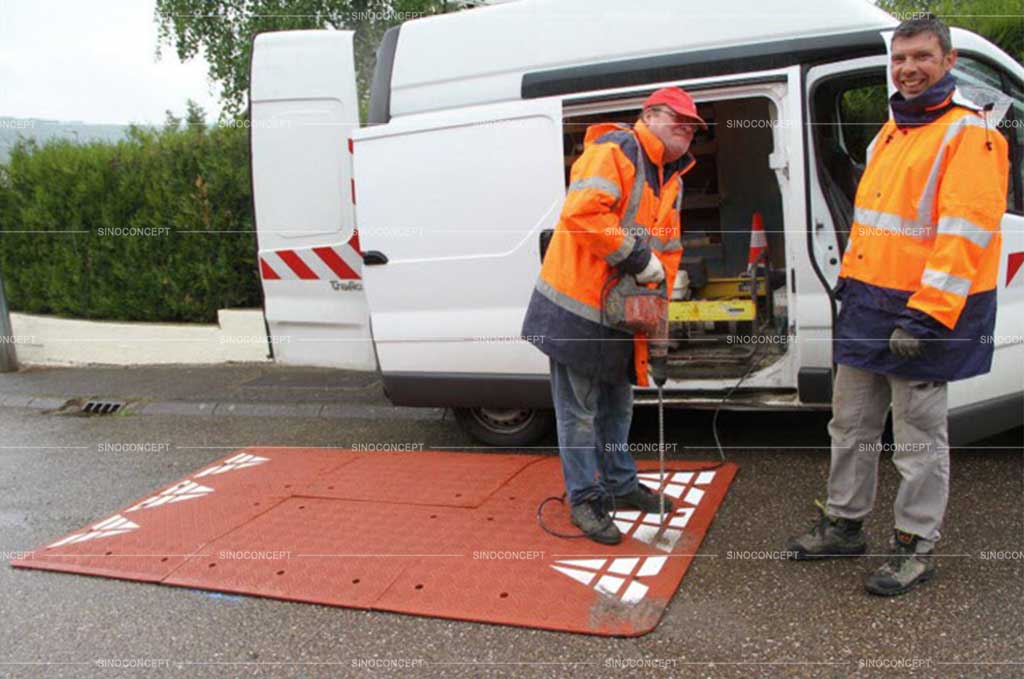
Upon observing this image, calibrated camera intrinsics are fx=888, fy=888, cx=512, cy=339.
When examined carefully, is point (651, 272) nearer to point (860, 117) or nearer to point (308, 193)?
point (860, 117)

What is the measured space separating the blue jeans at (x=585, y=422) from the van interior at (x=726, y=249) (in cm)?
98

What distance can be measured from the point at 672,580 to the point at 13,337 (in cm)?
823

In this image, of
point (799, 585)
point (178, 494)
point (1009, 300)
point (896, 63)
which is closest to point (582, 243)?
point (896, 63)

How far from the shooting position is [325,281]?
5898 millimetres

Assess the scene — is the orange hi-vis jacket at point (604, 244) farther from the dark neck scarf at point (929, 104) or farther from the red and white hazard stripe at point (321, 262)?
the red and white hazard stripe at point (321, 262)

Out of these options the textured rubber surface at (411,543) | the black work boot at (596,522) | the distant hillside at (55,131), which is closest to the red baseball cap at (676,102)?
the black work boot at (596,522)

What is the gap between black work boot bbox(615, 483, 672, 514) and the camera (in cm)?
427

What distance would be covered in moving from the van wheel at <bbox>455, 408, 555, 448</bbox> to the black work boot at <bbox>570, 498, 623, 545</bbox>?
1.27m

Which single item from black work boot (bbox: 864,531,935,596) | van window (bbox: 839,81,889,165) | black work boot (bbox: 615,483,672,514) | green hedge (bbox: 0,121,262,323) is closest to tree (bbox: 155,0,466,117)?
green hedge (bbox: 0,121,262,323)

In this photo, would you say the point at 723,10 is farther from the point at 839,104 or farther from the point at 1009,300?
the point at 1009,300

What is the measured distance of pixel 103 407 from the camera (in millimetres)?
7480

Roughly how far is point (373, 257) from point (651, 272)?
79.5 inches

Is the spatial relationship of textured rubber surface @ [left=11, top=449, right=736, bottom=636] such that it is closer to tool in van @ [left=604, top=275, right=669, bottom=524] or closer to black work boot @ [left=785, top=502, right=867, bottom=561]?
black work boot @ [left=785, top=502, right=867, bottom=561]

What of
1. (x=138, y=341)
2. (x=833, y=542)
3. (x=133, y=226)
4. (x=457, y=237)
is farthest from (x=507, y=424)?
(x=133, y=226)
